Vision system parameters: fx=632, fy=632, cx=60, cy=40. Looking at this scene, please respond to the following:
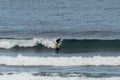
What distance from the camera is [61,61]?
26016 mm

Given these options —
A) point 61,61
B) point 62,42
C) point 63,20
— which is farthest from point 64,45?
point 63,20

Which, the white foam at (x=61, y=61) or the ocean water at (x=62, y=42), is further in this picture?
the white foam at (x=61, y=61)

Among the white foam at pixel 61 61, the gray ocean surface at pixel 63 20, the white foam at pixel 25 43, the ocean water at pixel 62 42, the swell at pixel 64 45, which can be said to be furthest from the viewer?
the gray ocean surface at pixel 63 20

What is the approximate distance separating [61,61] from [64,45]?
6235 millimetres

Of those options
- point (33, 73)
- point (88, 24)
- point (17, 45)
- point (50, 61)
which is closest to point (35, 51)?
point (17, 45)

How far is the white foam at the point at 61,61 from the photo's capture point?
2566cm

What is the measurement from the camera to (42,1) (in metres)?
65.3

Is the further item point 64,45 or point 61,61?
point 64,45

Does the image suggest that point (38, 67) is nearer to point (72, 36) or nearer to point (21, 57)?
point (21, 57)

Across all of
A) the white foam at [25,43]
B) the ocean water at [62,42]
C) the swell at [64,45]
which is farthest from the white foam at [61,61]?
the white foam at [25,43]

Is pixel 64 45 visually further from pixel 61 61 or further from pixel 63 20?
pixel 63 20

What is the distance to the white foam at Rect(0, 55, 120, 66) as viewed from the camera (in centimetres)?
2566

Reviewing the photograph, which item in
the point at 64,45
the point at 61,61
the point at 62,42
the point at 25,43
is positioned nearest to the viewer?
the point at 61,61

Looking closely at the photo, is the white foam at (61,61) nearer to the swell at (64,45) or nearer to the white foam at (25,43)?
the swell at (64,45)
